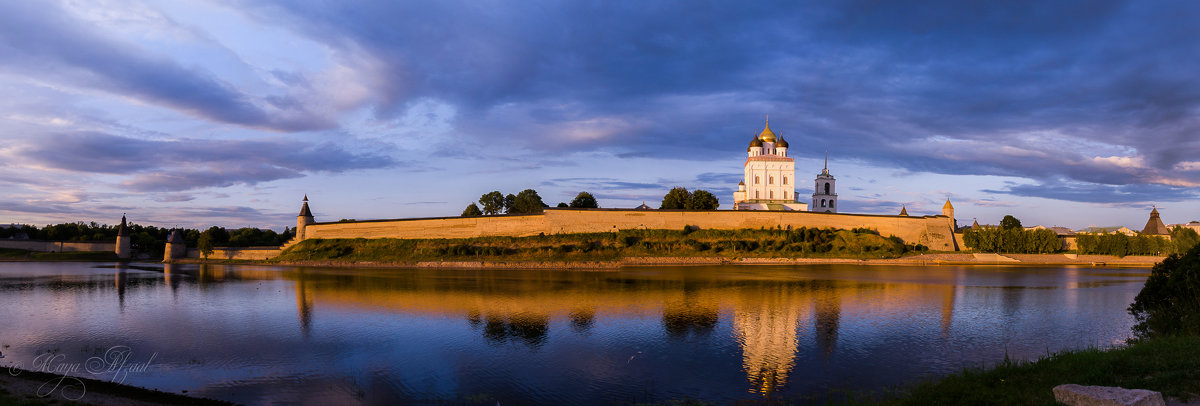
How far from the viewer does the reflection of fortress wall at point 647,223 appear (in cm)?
5284

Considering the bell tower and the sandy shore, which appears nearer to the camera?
the sandy shore

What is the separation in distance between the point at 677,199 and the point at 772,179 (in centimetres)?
1338

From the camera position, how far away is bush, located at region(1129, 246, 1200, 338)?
992 centimetres

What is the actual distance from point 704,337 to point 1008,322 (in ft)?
29.2

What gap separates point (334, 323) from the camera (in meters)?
17.0

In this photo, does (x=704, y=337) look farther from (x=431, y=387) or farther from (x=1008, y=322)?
(x=1008, y=322)

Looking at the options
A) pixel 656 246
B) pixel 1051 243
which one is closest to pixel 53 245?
pixel 656 246

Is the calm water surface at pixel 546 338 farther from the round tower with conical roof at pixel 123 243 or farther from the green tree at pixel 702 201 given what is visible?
the round tower with conical roof at pixel 123 243

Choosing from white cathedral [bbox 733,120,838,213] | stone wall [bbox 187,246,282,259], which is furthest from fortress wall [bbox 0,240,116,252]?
white cathedral [bbox 733,120,838,213]

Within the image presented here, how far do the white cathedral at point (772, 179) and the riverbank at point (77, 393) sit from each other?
6390 centimetres

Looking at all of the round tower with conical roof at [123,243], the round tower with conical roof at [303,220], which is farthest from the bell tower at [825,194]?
the round tower with conical roof at [123,243]

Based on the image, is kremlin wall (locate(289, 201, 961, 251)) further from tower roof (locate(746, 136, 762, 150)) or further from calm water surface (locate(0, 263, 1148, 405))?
calm water surface (locate(0, 263, 1148, 405))

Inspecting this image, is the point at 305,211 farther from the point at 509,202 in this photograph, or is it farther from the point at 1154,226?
the point at 1154,226

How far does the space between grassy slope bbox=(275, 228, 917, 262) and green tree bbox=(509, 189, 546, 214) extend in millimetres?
22933
